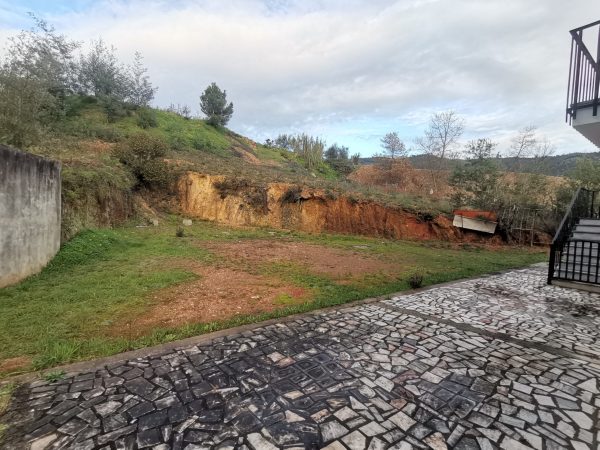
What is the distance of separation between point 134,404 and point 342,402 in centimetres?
179

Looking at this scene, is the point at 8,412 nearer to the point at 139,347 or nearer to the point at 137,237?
the point at 139,347

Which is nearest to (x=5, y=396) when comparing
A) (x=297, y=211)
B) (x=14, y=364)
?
(x=14, y=364)

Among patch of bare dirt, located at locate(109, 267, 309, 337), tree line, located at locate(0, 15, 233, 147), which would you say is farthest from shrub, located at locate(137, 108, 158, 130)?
patch of bare dirt, located at locate(109, 267, 309, 337)

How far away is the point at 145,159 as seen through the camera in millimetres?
13727

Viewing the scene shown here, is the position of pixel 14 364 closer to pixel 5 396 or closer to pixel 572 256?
pixel 5 396

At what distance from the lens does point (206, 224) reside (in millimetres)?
14102

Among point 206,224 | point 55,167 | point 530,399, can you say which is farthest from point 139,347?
point 206,224

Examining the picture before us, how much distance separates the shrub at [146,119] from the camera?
21234 mm

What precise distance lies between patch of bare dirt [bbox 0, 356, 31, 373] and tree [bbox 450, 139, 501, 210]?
1972 centimetres

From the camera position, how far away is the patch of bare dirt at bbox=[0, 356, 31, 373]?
10.3 feet

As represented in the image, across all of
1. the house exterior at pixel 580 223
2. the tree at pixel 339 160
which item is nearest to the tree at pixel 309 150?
the tree at pixel 339 160

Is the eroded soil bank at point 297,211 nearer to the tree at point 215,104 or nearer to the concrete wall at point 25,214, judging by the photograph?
the concrete wall at point 25,214

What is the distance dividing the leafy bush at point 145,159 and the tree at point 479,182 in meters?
16.4

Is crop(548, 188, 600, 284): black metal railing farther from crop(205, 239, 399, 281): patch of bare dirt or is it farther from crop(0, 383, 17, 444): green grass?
crop(0, 383, 17, 444): green grass
